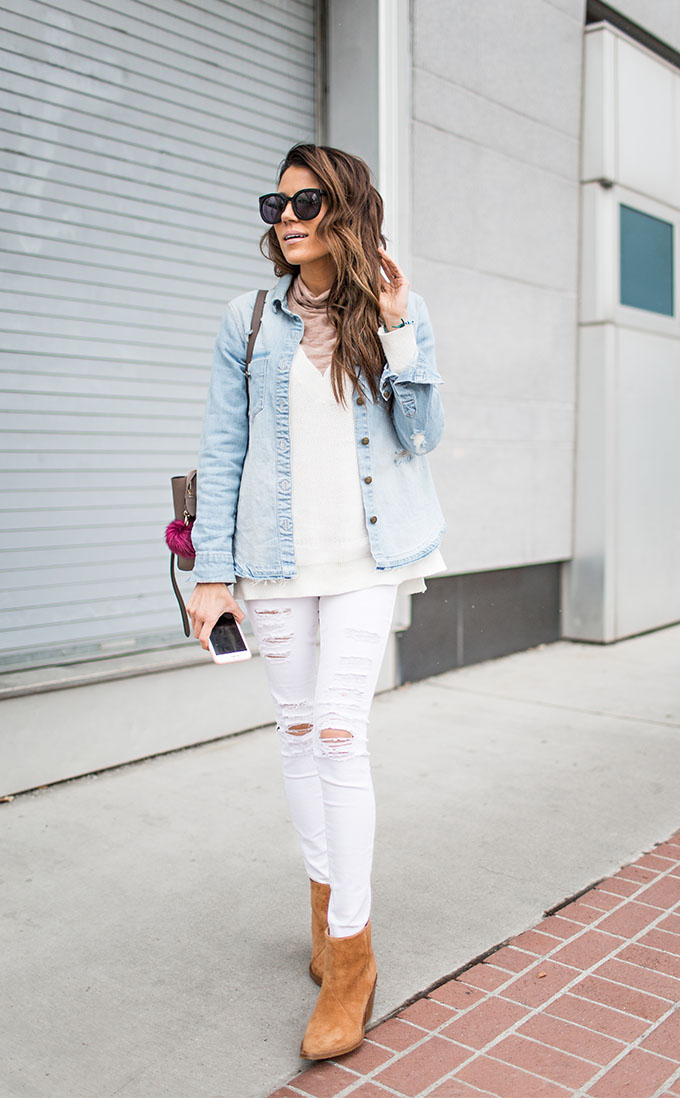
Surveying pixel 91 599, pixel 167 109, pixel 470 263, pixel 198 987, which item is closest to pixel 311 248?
pixel 198 987

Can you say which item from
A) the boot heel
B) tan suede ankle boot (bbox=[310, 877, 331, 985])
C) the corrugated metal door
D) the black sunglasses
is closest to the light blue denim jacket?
the black sunglasses

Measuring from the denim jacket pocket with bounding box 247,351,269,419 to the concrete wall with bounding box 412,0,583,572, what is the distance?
11.6 feet

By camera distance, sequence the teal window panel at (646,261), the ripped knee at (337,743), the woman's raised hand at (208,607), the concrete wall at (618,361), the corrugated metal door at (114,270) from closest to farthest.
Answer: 1. the ripped knee at (337,743)
2. the woman's raised hand at (208,607)
3. the corrugated metal door at (114,270)
4. the concrete wall at (618,361)
5. the teal window panel at (646,261)

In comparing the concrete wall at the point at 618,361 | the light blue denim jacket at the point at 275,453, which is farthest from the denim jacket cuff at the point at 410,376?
the concrete wall at the point at 618,361

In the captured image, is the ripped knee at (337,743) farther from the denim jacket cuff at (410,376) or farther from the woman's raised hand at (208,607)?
the denim jacket cuff at (410,376)

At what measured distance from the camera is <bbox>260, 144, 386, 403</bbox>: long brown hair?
7.91 feet

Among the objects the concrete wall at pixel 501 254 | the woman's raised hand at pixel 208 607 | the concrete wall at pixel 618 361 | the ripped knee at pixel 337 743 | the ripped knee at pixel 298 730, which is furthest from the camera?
the concrete wall at pixel 618 361

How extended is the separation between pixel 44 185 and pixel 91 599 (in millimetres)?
1796

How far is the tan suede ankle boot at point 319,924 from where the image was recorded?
8.72 ft

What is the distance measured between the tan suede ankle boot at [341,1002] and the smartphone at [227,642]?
2.26 ft

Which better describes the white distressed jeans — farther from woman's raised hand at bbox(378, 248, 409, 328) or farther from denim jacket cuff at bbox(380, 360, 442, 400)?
woman's raised hand at bbox(378, 248, 409, 328)

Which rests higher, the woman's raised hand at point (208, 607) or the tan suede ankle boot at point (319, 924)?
the woman's raised hand at point (208, 607)

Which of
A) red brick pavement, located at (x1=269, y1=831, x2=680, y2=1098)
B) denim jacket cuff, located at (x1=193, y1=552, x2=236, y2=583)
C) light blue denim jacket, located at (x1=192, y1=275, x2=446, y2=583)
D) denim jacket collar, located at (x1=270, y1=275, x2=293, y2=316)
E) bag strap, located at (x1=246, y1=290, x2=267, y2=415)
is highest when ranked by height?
denim jacket collar, located at (x1=270, y1=275, x2=293, y2=316)

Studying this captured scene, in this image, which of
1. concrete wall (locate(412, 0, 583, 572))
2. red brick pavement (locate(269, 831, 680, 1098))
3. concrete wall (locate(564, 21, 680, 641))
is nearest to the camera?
red brick pavement (locate(269, 831, 680, 1098))
